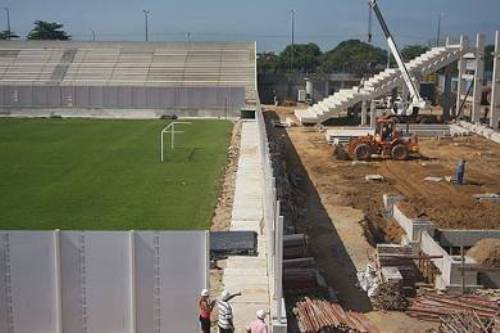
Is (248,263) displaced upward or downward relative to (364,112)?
downward

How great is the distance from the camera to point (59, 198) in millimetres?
23984

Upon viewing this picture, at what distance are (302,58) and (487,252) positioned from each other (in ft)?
429

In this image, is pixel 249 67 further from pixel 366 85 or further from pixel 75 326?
pixel 75 326

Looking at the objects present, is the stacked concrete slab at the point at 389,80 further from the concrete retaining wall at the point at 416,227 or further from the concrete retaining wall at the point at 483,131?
the concrete retaining wall at the point at 416,227

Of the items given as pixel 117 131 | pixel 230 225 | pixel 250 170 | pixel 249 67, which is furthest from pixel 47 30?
pixel 230 225

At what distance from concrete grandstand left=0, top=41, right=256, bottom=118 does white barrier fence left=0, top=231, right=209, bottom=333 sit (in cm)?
4786

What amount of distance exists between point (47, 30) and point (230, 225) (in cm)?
12080

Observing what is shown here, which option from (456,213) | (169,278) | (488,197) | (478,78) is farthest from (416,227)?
(478,78)

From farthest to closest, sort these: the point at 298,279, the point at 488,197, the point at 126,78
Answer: the point at 126,78, the point at 488,197, the point at 298,279

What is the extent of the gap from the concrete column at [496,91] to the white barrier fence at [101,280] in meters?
39.9

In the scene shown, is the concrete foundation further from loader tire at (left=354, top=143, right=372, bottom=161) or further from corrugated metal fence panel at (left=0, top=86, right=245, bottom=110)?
corrugated metal fence panel at (left=0, top=86, right=245, bottom=110)

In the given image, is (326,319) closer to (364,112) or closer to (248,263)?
(248,263)

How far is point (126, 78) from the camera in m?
70.5

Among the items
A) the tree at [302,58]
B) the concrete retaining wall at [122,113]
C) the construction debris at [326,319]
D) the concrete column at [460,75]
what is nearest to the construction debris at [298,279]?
the construction debris at [326,319]
